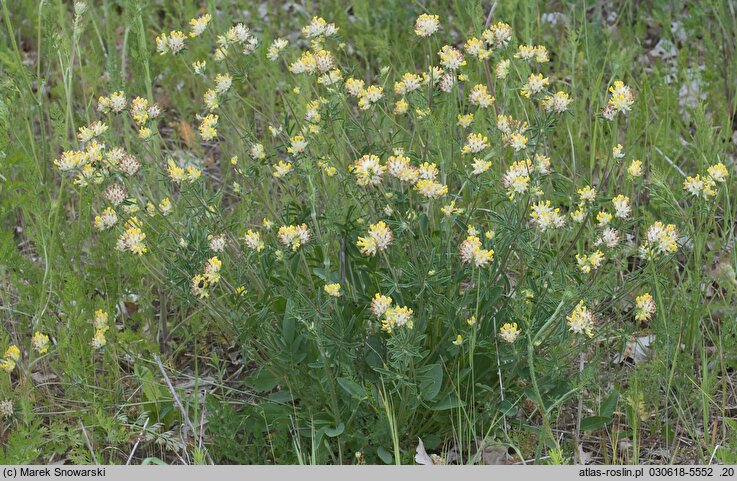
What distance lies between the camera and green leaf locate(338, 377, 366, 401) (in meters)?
2.12

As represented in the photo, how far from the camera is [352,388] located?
7.02ft

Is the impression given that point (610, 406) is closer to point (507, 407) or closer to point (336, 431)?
point (507, 407)

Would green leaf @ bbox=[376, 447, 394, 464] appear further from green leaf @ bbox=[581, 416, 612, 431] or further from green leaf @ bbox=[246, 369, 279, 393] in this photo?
green leaf @ bbox=[581, 416, 612, 431]

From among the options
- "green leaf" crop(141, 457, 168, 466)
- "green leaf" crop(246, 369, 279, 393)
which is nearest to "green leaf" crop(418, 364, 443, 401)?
"green leaf" crop(246, 369, 279, 393)

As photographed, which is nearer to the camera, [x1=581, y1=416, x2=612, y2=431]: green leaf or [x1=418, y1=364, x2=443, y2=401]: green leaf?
[x1=418, y1=364, x2=443, y2=401]: green leaf

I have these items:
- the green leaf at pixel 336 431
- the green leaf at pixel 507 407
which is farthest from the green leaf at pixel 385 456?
the green leaf at pixel 507 407

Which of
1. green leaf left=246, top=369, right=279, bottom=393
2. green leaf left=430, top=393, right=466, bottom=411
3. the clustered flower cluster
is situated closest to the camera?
the clustered flower cluster

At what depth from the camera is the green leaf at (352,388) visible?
6.97ft

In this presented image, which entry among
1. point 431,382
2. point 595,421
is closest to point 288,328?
point 431,382

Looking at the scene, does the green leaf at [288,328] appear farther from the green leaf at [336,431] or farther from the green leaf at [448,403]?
the green leaf at [448,403]

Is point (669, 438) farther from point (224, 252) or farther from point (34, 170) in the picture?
point (34, 170)

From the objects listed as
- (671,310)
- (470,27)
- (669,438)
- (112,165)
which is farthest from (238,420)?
(470,27)

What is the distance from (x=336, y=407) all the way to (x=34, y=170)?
4.45 ft

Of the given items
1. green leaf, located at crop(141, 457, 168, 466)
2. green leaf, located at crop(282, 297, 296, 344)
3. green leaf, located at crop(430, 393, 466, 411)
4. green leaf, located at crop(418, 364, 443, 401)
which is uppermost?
green leaf, located at crop(282, 297, 296, 344)
